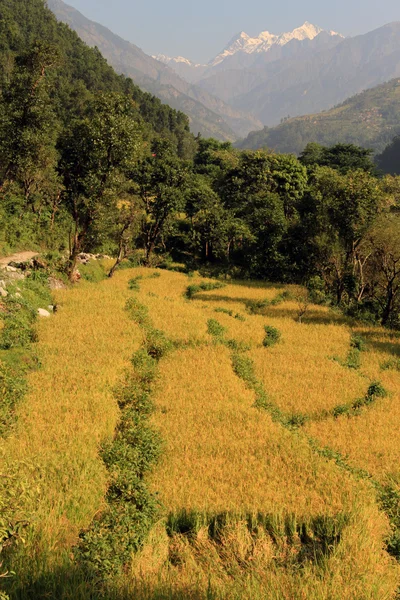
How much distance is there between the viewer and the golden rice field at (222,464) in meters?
6.10

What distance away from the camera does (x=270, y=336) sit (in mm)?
21797

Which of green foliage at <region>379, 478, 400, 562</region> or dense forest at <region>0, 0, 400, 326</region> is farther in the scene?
dense forest at <region>0, 0, 400, 326</region>

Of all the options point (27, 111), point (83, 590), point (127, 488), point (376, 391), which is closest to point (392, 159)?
point (27, 111)

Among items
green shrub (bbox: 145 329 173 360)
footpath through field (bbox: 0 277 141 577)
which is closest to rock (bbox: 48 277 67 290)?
footpath through field (bbox: 0 277 141 577)

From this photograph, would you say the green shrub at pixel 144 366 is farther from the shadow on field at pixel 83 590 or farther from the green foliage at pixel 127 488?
the shadow on field at pixel 83 590

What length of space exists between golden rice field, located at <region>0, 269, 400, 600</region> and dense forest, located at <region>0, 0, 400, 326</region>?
12.2 metres

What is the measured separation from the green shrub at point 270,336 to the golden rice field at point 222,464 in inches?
19.7

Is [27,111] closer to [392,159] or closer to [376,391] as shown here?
[376,391]

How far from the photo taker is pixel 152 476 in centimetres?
941

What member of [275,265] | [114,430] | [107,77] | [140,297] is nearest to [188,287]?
[140,297]

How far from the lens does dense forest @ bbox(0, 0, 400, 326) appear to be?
26672 mm

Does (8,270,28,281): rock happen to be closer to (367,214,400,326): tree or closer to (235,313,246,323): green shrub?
(235,313,246,323): green shrub

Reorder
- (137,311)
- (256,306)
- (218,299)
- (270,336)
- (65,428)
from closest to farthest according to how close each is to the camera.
→ (65,428)
(270,336)
(137,311)
(256,306)
(218,299)

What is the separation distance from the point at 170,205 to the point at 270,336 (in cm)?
2483
